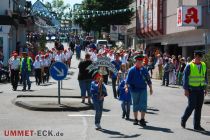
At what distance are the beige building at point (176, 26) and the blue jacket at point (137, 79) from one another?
65.9 feet

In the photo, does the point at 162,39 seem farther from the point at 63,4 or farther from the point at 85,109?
the point at 63,4

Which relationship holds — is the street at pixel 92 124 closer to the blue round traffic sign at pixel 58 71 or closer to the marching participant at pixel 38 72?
the blue round traffic sign at pixel 58 71

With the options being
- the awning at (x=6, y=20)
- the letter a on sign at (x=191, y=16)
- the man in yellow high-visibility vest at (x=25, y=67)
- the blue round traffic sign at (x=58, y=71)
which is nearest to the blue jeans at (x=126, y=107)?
the blue round traffic sign at (x=58, y=71)

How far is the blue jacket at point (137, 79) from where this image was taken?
13.9 metres

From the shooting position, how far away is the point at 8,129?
12.9 m

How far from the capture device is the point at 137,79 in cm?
1391

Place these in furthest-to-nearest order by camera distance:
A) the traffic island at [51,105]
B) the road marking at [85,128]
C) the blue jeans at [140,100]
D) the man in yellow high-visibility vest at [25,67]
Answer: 1. the man in yellow high-visibility vest at [25,67]
2. the traffic island at [51,105]
3. the blue jeans at [140,100]
4. the road marking at [85,128]

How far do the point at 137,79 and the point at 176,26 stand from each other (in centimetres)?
2908

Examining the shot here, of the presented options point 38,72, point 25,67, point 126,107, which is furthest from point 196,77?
point 38,72

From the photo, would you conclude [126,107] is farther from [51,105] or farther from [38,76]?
[38,76]

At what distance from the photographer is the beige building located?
35.6 metres

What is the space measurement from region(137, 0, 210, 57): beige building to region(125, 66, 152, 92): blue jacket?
20076 millimetres

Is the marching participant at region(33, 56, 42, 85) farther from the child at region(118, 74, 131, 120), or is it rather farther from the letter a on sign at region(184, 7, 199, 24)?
the child at region(118, 74, 131, 120)

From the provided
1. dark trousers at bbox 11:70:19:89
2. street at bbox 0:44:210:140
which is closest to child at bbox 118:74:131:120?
street at bbox 0:44:210:140
